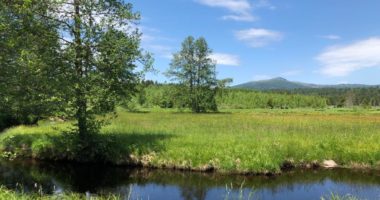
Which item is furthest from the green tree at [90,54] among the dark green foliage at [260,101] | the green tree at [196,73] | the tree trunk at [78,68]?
the dark green foliage at [260,101]

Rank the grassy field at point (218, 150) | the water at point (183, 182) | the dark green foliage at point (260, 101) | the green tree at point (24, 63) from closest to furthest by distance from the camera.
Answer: the green tree at point (24, 63) < the water at point (183, 182) < the grassy field at point (218, 150) < the dark green foliage at point (260, 101)

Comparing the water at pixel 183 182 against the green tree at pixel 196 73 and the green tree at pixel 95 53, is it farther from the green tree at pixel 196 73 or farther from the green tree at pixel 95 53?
the green tree at pixel 196 73

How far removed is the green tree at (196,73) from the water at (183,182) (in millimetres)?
56198

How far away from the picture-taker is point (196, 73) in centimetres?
8006

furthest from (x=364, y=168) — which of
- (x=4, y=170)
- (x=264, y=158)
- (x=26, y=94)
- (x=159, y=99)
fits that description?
(x=159, y=99)

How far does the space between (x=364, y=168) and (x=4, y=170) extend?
63.8 ft

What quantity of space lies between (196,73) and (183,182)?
61.8 m

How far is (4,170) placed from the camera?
21.2 m

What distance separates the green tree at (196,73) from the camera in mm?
78188

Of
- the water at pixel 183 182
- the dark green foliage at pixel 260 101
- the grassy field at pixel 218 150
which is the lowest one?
the water at pixel 183 182

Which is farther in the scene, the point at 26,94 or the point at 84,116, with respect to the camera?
the point at 84,116

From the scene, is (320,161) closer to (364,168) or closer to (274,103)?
(364,168)

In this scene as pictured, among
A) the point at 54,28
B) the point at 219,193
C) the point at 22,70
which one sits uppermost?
the point at 54,28

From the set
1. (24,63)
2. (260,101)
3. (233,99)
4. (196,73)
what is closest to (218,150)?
(24,63)
